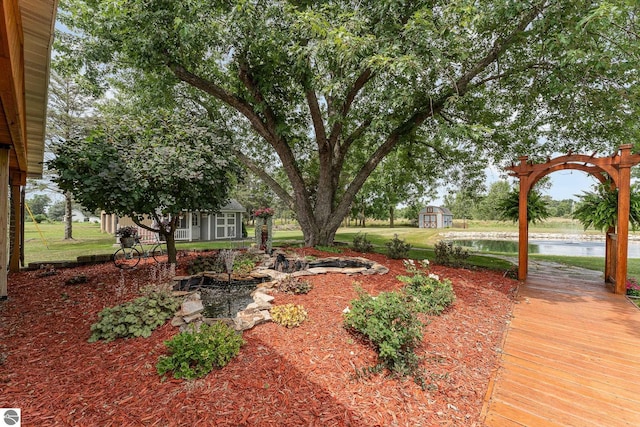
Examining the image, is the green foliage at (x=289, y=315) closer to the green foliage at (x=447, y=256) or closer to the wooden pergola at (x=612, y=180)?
the green foliage at (x=447, y=256)

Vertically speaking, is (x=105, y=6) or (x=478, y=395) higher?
(x=105, y=6)

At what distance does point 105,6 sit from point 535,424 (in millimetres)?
9328

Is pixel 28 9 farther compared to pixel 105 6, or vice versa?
pixel 105 6

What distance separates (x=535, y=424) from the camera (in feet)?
6.56

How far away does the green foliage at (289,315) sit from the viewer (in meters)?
3.25

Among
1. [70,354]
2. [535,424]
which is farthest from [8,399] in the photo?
[535,424]

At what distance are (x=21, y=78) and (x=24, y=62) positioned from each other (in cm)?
16

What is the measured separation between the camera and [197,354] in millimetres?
2377

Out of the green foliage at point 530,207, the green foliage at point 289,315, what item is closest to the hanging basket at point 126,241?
the green foliage at point 289,315

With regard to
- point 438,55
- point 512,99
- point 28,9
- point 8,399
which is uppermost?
point 512,99

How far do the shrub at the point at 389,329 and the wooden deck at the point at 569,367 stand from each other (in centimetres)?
69

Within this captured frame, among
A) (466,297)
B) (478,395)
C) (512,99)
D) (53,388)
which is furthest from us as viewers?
(512,99)

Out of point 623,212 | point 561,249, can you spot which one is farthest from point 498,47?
point 561,249

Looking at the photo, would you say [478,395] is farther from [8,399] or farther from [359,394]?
[8,399]
